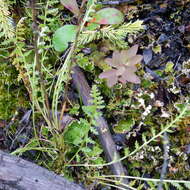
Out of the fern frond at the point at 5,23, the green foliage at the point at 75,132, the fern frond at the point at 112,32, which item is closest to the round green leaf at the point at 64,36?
the fern frond at the point at 112,32

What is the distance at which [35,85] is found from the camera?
1786 millimetres

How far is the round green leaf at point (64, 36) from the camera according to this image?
1.77 metres

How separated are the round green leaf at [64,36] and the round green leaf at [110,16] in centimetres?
16

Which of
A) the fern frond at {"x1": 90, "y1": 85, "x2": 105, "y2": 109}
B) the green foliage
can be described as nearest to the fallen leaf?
the fern frond at {"x1": 90, "y1": 85, "x2": 105, "y2": 109}

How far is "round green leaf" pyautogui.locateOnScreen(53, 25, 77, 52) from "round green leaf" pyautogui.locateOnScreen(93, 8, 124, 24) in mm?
160

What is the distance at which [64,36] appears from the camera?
1777mm

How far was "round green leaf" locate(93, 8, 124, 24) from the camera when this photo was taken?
1782mm

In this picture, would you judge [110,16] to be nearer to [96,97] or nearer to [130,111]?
[96,97]

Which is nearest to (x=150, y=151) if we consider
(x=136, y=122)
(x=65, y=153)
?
(x=136, y=122)

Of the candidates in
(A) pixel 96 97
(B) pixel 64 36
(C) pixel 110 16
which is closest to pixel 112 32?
(C) pixel 110 16

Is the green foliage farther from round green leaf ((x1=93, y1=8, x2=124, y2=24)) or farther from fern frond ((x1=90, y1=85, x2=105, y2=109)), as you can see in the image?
round green leaf ((x1=93, y1=8, x2=124, y2=24))

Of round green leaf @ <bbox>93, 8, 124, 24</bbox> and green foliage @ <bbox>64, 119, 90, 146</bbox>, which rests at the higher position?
round green leaf @ <bbox>93, 8, 124, 24</bbox>

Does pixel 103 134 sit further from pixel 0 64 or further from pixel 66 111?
pixel 0 64

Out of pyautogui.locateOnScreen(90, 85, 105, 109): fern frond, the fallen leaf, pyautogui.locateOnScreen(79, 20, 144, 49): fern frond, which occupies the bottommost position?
pyautogui.locateOnScreen(90, 85, 105, 109): fern frond
